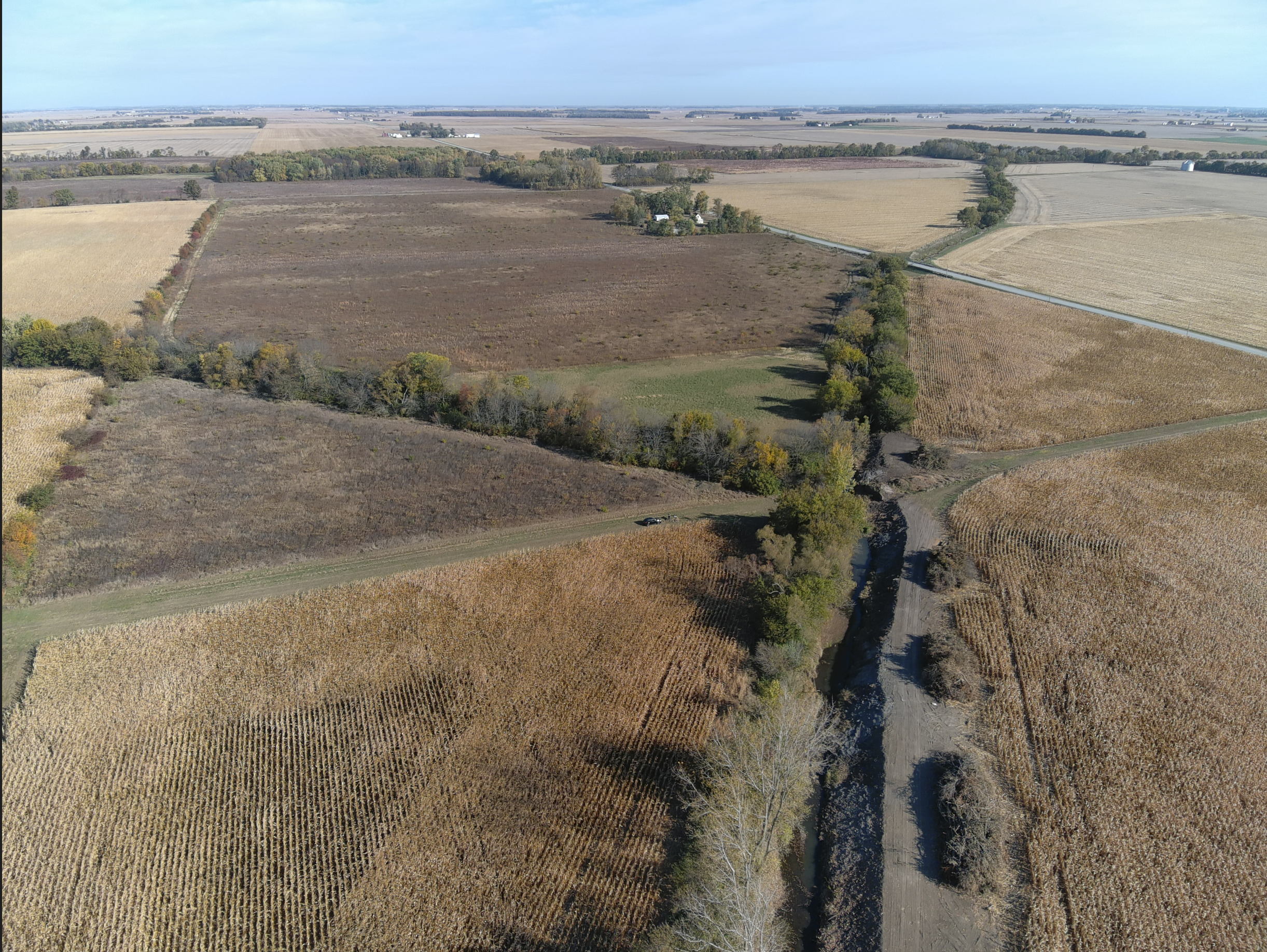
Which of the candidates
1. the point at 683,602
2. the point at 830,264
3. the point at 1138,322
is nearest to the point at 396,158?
the point at 830,264

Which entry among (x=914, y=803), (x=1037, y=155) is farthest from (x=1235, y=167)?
(x=914, y=803)

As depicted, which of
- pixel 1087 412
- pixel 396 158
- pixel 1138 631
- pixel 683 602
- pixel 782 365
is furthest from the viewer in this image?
pixel 396 158

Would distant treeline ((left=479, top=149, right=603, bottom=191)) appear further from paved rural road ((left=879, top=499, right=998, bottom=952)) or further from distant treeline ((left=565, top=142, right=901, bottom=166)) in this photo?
paved rural road ((left=879, top=499, right=998, bottom=952))

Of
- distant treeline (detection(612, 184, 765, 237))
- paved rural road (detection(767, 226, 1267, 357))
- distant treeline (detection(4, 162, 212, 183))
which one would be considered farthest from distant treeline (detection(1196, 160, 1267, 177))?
distant treeline (detection(4, 162, 212, 183))

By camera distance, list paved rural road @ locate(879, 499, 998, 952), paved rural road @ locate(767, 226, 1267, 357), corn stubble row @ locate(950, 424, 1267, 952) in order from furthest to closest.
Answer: paved rural road @ locate(767, 226, 1267, 357) < corn stubble row @ locate(950, 424, 1267, 952) < paved rural road @ locate(879, 499, 998, 952)

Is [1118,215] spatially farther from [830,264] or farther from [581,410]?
[581,410]

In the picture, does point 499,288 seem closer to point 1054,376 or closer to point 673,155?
point 1054,376

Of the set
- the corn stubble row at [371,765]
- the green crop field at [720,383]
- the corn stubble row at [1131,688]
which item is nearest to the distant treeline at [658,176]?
the green crop field at [720,383]
